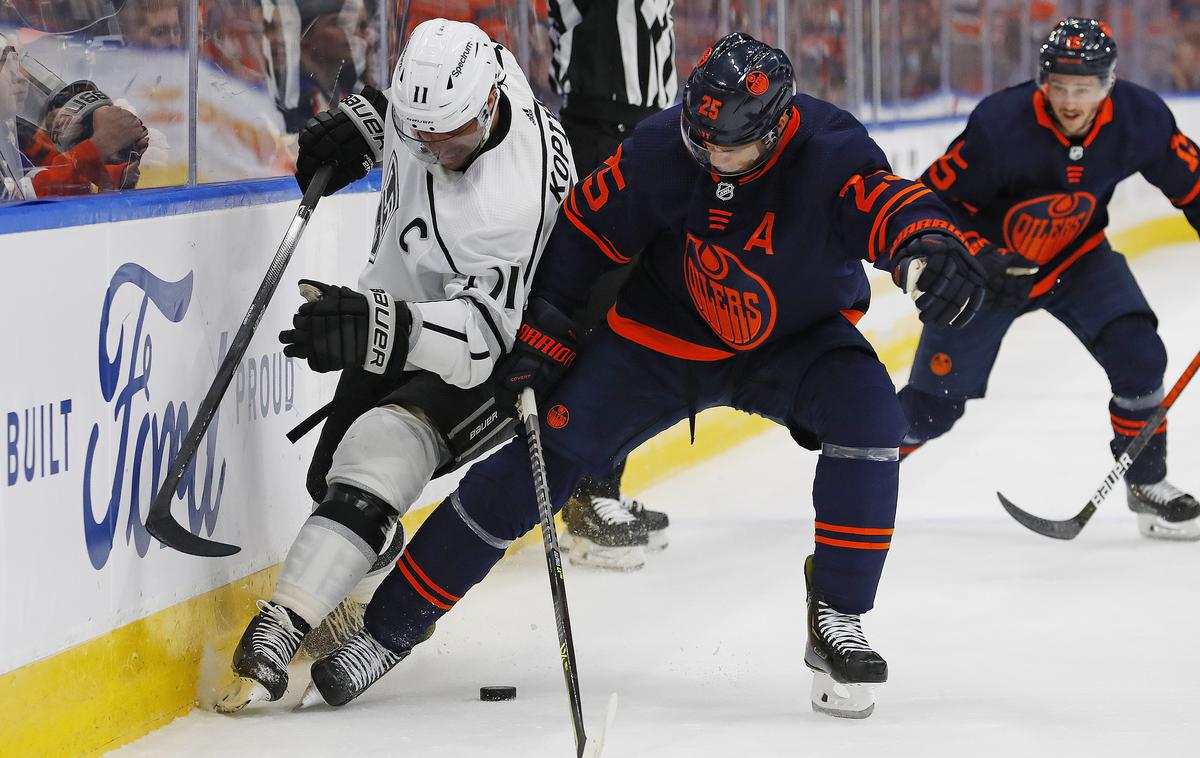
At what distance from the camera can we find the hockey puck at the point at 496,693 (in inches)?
113

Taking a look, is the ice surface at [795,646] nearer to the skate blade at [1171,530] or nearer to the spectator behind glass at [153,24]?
the skate blade at [1171,530]

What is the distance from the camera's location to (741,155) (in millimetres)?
2631

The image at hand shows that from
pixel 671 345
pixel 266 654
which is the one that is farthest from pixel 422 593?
pixel 671 345

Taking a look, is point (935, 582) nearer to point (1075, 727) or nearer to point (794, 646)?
point (794, 646)

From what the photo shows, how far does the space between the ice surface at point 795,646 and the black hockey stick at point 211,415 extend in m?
0.31

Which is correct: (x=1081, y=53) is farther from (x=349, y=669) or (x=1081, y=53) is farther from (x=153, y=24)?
(x=349, y=669)

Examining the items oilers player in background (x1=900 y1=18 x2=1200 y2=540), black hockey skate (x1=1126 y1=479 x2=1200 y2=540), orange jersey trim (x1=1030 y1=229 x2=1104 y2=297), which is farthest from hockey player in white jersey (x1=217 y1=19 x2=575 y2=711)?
black hockey skate (x1=1126 y1=479 x2=1200 y2=540)

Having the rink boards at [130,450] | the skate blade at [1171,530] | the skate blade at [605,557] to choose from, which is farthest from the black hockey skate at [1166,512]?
the rink boards at [130,450]

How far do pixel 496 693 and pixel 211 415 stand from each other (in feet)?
2.24

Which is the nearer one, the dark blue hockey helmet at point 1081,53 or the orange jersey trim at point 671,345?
the orange jersey trim at point 671,345

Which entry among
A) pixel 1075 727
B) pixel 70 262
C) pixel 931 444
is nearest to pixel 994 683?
pixel 1075 727

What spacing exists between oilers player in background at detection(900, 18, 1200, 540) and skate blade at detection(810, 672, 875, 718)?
60.3 inches

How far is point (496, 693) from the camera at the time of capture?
9.40ft

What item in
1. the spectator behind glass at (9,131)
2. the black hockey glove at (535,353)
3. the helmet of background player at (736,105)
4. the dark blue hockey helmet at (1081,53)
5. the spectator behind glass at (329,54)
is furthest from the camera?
the dark blue hockey helmet at (1081,53)
